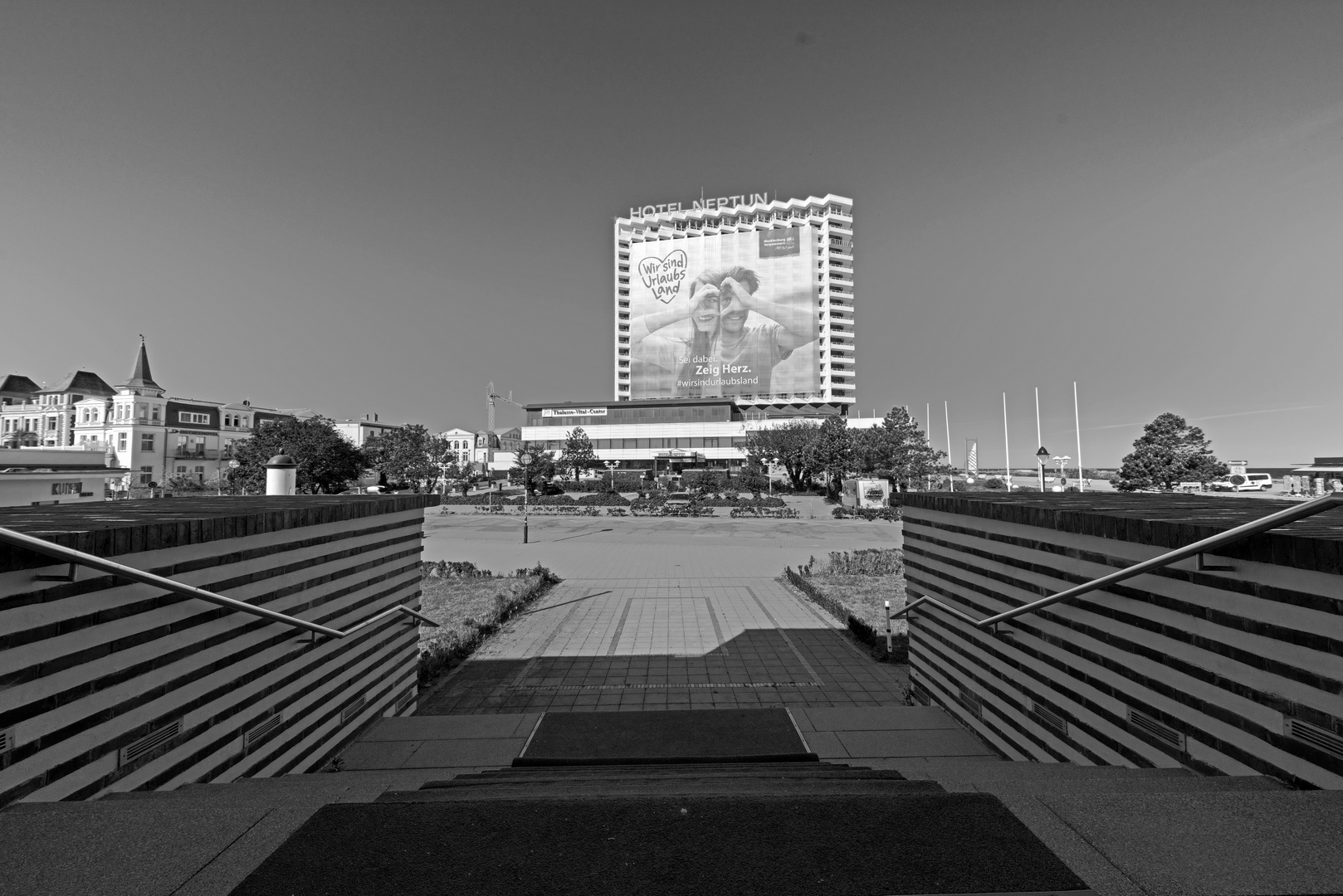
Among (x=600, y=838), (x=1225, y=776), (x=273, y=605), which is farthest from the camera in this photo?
(x=273, y=605)

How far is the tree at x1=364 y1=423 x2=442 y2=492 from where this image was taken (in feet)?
171

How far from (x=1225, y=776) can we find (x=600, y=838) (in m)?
3.45

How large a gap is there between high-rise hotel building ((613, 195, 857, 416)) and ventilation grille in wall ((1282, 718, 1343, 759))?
9221 cm

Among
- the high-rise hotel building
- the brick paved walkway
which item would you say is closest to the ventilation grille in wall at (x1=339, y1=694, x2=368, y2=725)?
the brick paved walkway

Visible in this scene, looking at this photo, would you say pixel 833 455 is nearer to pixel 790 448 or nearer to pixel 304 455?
pixel 790 448

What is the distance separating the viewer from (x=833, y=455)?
50250 millimetres

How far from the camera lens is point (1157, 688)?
12.8 feet

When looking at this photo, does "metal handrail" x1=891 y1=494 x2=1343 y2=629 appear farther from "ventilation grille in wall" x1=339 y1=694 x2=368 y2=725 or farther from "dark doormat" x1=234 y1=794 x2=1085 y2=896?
"ventilation grille in wall" x1=339 y1=694 x2=368 y2=725

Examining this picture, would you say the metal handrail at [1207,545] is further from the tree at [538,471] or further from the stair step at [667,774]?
the tree at [538,471]

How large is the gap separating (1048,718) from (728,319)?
10273cm

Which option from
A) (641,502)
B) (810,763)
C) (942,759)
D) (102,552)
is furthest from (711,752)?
(641,502)

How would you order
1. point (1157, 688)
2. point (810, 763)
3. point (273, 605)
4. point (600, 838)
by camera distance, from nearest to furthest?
1. point (600, 838)
2. point (1157, 688)
3. point (273, 605)
4. point (810, 763)

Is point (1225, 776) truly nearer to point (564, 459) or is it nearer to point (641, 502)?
point (641, 502)

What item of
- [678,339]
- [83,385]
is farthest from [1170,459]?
[83,385]
